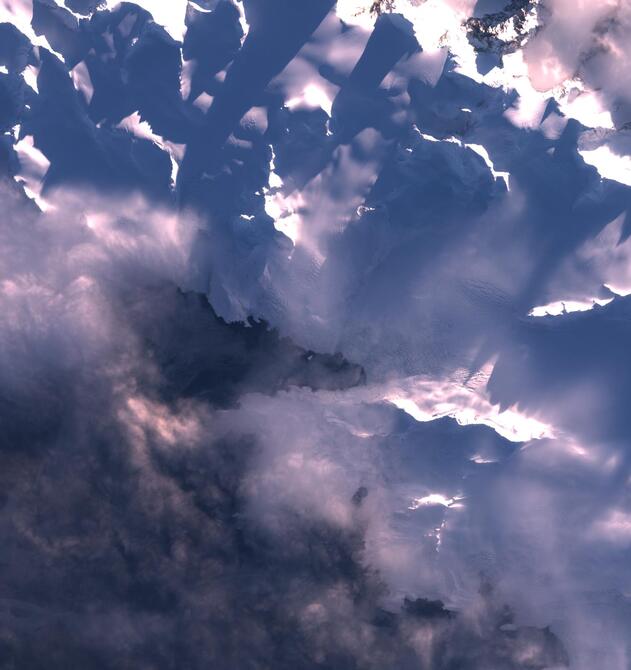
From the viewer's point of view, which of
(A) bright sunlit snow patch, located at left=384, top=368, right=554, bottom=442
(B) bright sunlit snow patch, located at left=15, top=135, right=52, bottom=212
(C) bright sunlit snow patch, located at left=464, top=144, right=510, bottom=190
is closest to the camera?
(C) bright sunlit snow patch, located at left=464, top=144, right=510, bottom=190

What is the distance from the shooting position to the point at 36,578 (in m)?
11.9

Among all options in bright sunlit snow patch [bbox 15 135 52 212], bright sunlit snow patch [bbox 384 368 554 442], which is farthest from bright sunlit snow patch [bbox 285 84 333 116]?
bright sunlit snow patch [bbox 384 368 554 442]

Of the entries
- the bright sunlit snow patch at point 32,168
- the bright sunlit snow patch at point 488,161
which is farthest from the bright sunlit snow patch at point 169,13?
the bright sunlit snow patch at point 488,161

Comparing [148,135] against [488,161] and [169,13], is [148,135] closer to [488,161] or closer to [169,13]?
[169,13]

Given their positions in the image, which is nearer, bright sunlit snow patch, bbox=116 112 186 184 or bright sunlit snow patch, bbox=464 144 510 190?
bright sunlit snow patch, bbox=464 144 510 190

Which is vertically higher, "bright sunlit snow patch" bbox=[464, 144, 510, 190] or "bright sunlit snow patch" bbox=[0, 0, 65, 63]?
"bright sunlit snow patch" bbox=[0, 0, 65, 63]

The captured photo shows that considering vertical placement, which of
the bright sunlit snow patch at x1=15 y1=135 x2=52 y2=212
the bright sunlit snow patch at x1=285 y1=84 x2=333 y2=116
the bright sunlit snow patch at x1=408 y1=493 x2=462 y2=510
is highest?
the bright sunlit snow patch at x1=285 y1=84 x2=333 y2=116

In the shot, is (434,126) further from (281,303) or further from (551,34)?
(281,303)

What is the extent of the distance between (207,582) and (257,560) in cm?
116

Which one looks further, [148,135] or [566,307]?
[148,135]

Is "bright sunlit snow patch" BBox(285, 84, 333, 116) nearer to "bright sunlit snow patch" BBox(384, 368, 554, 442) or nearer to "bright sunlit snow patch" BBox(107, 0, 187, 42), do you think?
"bright sunlit snow patch" BBox(107, 0, 187, 42)

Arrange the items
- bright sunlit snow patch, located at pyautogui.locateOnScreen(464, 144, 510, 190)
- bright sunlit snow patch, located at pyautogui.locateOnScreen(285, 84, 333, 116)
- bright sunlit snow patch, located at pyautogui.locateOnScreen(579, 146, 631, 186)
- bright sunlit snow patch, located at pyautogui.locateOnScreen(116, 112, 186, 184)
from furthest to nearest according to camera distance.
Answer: bright sunlit snow patch, located at pyautogui.locateOnScreen(116, 112, 186, 184)
bright sunlit snow patch, located at pyautogui.locateOnScreen(285, 84, 333, 116)
bright sunlit snow patch, located at pyautogui.locateOnScreen(464, 144, 510, 190)
bright sunlit snow patch, located at pyautogui.locateOnScreen(579, 146, 631, 186)

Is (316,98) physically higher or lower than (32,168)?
higher

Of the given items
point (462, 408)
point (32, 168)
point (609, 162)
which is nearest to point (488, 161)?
point (609, 162)
